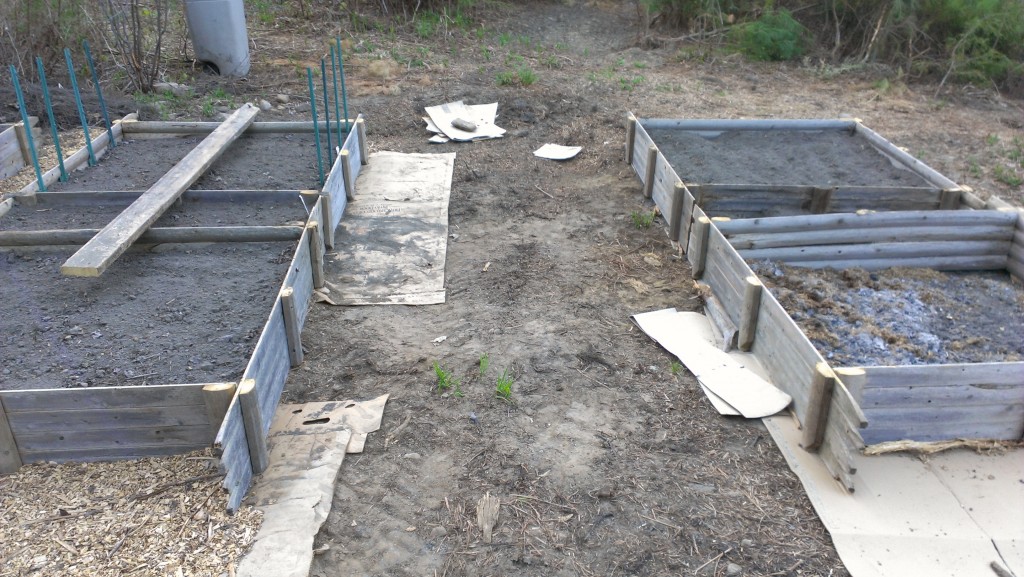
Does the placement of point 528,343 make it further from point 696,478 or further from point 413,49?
point 413,49

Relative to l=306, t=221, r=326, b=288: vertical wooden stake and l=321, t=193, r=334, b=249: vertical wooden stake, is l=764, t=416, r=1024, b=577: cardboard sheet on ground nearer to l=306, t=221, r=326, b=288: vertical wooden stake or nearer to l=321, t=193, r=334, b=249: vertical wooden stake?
l=306, t=221, r=326, b=288: vertical wooden stake

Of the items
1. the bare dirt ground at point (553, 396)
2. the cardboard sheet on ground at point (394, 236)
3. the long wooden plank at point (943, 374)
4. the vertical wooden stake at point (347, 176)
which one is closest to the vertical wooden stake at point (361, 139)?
the cardboard sheet on ground at point (394, 236)

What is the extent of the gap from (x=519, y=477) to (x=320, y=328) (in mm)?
1845

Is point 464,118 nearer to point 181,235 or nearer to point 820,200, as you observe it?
point 820,200

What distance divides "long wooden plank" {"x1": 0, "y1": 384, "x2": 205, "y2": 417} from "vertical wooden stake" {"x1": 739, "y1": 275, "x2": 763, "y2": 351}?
2.89 m

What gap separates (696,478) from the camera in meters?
3.54

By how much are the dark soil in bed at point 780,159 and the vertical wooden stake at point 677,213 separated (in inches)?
27.2

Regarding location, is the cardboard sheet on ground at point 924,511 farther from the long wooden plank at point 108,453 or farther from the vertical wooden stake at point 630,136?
the vertical wooden stake at point 630,136

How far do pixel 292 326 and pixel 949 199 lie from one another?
15.9 feet

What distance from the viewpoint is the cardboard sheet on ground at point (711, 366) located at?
157 inches

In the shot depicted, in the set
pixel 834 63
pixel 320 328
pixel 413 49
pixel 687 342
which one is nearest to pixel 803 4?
pixel 834 63

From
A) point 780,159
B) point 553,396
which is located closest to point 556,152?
point 780,159

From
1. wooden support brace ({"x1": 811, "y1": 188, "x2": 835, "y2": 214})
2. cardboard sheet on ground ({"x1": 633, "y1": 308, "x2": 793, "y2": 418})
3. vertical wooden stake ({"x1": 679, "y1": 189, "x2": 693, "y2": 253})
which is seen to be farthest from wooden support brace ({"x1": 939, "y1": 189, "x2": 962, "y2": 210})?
cardboard sheet on ground ({"x1": 633, "y1": 308, "x2": 793, "y2": 418})

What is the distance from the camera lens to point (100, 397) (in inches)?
127
